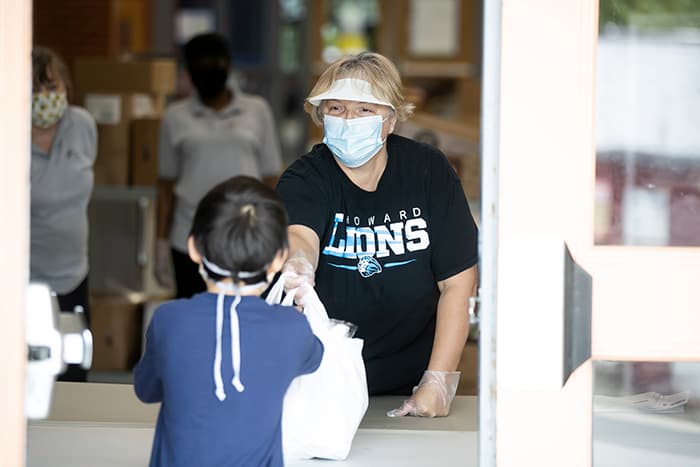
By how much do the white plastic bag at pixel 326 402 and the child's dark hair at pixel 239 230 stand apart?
260 millimetres

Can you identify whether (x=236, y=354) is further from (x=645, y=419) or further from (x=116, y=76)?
(x=116, y=76)

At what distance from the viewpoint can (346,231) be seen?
2.54 m

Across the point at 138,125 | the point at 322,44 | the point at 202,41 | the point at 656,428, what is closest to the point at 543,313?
the point at 656,428


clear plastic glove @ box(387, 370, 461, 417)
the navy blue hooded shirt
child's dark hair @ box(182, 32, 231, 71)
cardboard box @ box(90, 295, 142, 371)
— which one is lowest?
cardboard box @ box(90, 295, 142, 371)

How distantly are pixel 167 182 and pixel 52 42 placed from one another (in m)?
4.40

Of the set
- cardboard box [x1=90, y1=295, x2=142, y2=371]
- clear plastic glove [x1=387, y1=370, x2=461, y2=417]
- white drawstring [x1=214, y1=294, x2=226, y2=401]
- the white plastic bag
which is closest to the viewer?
white drawstring [x1=214, y1=294, x2=226, y2=401]

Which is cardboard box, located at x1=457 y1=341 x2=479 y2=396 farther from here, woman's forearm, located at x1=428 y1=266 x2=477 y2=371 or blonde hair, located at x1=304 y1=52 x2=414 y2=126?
blonde hair, located at x1=304 y1=52 x2=414 y2=126

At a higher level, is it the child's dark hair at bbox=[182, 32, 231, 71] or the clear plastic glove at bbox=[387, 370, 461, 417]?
the child's dark hair at bbox=[182, 32, 231, 71]

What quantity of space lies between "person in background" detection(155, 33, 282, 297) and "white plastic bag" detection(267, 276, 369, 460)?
103 inches

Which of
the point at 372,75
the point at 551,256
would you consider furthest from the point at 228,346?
the point at 372,75

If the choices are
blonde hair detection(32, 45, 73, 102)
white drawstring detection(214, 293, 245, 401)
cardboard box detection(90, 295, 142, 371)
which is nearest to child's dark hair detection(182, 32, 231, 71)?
blonde hair detection(32, 45, 73, 102)

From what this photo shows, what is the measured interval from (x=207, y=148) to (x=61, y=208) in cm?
102

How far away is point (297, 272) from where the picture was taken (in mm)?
2248

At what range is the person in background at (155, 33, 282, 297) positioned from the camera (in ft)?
15.5
